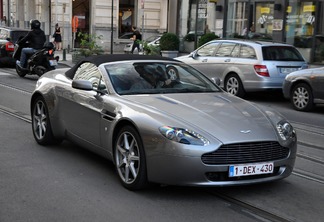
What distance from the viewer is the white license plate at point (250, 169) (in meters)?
4.82

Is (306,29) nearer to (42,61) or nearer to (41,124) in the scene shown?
(42,61)

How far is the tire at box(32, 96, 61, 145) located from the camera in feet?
23.3

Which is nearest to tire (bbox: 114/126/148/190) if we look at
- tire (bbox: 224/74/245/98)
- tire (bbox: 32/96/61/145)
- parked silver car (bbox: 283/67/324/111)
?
tire (bbox: 32/96/61/145)

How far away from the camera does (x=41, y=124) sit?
7.30 m

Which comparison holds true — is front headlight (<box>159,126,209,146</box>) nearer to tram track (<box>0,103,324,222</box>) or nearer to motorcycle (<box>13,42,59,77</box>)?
tram track (<box>0,103,324,222</box>)

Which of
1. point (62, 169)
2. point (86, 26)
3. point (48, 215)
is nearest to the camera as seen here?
point (48, 215)

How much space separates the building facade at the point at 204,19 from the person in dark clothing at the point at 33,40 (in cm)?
834

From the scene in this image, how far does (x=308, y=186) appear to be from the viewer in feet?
18.5

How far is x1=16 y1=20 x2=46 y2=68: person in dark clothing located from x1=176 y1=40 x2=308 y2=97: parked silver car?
559 cm

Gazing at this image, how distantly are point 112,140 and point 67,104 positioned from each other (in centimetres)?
131

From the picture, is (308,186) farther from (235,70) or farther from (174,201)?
(235,70)

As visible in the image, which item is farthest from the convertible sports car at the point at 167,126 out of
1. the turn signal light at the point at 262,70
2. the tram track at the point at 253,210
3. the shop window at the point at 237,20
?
the shop window at the point at 237,20

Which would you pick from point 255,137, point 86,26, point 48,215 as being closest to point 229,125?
point 255,137

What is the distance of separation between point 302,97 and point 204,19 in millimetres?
12385
